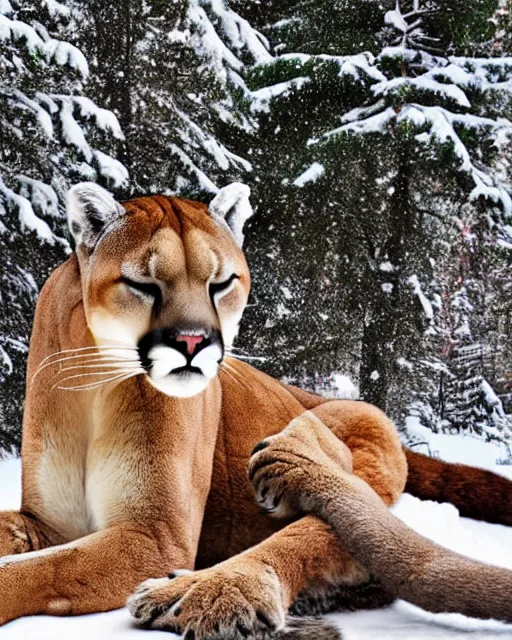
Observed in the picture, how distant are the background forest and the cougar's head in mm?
2051

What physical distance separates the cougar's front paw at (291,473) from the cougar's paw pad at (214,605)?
0.32 metres

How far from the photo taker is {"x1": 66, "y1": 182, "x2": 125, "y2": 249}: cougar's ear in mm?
2078

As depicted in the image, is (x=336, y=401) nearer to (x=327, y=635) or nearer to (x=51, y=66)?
(x=327, y=635)

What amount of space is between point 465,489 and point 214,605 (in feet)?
4.32

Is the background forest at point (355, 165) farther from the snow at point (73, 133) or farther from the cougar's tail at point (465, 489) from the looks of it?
the cougar's tail at point (465, 489)

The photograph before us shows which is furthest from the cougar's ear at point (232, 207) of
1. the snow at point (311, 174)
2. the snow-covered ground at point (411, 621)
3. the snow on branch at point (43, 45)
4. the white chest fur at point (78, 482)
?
the snow at point (311, 174)

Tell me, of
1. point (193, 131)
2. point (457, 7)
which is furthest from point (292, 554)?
point (457, 7)

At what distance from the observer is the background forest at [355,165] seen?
420cm

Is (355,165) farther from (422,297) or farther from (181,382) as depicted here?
(181,382)

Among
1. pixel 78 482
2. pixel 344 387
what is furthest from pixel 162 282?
pixel 344 387

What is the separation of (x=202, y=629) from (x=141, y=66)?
313 cm

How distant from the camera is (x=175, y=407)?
2.02 metres

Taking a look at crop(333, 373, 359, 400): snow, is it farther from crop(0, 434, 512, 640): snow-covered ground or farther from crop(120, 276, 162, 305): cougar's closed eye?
crop(120, 276, 162, 305): cougar's closed eye

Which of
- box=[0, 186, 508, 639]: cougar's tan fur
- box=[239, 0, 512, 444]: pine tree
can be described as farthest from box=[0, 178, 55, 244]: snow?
box=[0, 186, 508, 639]: cougar's tan fur
